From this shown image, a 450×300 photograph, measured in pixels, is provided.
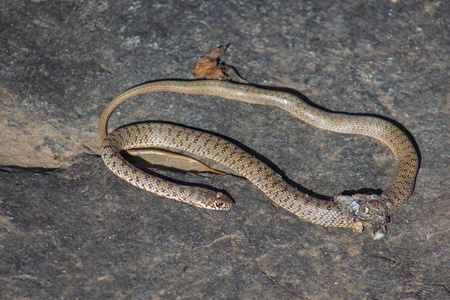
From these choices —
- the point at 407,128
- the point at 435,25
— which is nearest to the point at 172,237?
the point at 407,128

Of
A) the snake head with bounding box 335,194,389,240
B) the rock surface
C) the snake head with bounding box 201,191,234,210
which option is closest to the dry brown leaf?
the rock surface

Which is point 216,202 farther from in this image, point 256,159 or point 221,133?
point 221,133

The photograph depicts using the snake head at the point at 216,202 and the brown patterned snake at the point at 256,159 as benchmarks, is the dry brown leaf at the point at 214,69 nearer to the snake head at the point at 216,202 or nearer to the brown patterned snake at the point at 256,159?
the brown patterned snake at the point at 256,159

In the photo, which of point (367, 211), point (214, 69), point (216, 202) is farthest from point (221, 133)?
point (367, 211)

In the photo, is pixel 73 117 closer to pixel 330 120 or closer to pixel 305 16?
pixel 330 120

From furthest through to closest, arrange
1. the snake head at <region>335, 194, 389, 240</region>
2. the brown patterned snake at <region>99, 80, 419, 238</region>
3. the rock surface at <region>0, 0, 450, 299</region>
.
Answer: the brown patterned snake at <region>99, 80, 419, 238</region> → the snake head at <region>335, 194, 389, 240</region> → the rock surface at <region>0, 0, 450, 299</region>

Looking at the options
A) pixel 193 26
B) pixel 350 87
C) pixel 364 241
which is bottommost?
pixel 364 241

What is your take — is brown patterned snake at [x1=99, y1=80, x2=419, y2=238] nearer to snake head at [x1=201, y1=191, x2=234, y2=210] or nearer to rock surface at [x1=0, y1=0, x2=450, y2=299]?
snake head at [x1=201, y1=191, x2=234, y2=210]

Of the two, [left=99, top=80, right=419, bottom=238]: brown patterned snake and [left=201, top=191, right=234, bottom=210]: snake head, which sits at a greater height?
[left=99, top=80, right=419, bottom=238]: brown patterned snake
